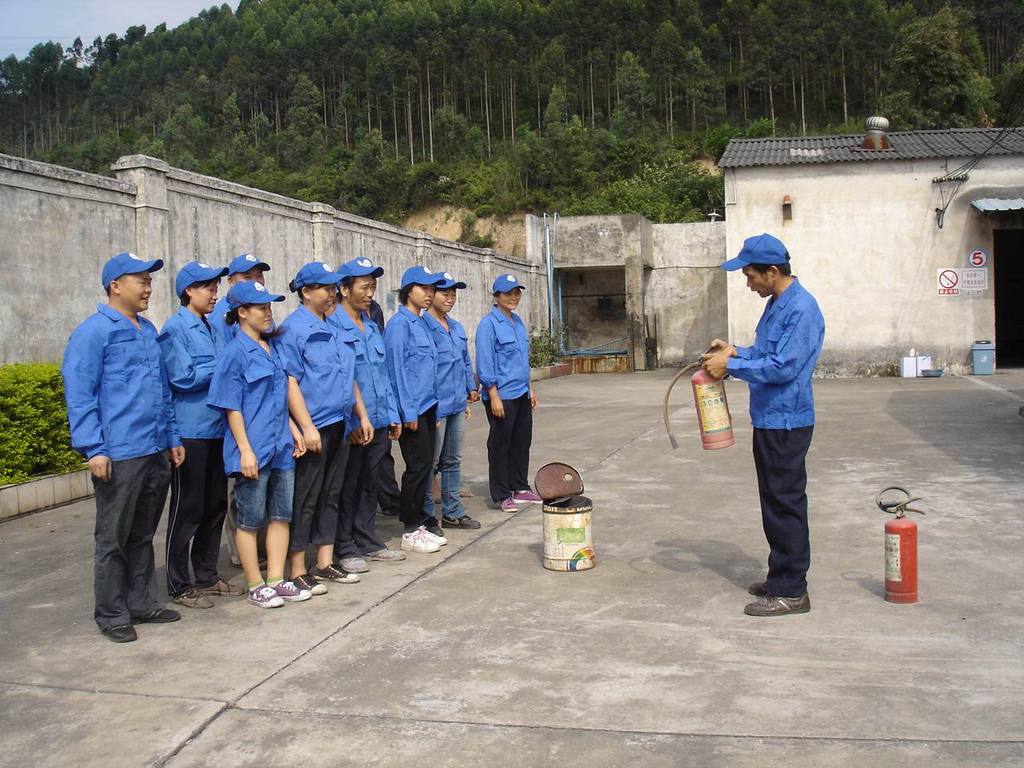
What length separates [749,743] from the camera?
320cm

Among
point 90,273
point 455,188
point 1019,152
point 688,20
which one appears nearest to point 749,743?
point 90,273

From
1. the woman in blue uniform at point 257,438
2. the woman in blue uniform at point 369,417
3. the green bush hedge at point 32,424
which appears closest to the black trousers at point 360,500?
the woman in blue uniform at point 369,417

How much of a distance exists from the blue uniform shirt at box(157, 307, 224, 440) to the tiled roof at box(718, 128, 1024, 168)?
671 inches

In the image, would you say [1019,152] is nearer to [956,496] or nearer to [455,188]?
[956,496]

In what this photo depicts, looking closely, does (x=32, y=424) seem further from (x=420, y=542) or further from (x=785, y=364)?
(x=785, y=364)

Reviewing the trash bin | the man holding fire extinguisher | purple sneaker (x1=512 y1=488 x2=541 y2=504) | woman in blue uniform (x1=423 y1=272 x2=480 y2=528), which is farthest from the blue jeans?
the trash bin

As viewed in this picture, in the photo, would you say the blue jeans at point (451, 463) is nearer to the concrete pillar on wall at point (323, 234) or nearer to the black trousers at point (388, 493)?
the black trousers at point (388, 493)

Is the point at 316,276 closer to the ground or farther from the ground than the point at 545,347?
farther from the ground

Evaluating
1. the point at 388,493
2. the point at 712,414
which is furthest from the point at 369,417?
the point at 712,414

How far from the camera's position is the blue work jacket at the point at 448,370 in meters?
6.49

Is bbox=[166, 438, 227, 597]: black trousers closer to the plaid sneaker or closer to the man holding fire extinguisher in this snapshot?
the plaid sneaker

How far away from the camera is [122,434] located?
448cm

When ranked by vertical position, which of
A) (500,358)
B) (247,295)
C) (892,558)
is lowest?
(892,558)

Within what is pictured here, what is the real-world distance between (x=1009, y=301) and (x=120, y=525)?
87.2ft
